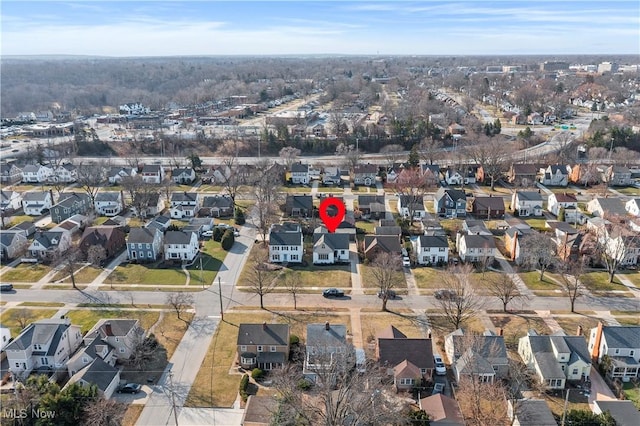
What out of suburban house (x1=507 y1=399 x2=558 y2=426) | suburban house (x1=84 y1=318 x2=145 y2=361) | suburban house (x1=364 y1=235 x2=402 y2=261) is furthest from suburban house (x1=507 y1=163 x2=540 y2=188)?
suburban house (x1=84 y1=318 x2=145 y2=361)

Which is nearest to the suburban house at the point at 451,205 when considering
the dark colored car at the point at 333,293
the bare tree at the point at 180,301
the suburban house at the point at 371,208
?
the suburban house at the point at 371,208

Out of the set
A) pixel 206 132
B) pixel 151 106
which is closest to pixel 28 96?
pixel 151 106

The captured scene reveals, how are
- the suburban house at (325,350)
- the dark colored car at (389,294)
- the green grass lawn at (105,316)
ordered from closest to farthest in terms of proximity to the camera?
the suburban house at (325,350) < the green grass lawn at (105,316) < the dark colored car at (389,294)

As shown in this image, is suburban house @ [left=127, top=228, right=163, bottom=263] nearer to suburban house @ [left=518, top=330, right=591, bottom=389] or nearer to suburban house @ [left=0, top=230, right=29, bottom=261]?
suburban house @ [left=0, top=230, right=29, bottom=261]

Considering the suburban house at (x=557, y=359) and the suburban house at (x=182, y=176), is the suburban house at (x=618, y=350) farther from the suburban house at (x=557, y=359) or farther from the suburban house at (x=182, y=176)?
the suburban house at (x=182, y=176)

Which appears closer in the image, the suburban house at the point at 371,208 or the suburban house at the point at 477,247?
Answer: the suburban house at the point at 477,247

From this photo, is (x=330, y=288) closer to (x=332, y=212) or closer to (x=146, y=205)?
(x=332, y=212)

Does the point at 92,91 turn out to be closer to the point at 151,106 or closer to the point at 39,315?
the point at 151,106

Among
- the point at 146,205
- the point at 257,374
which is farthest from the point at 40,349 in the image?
the point at 146,205
